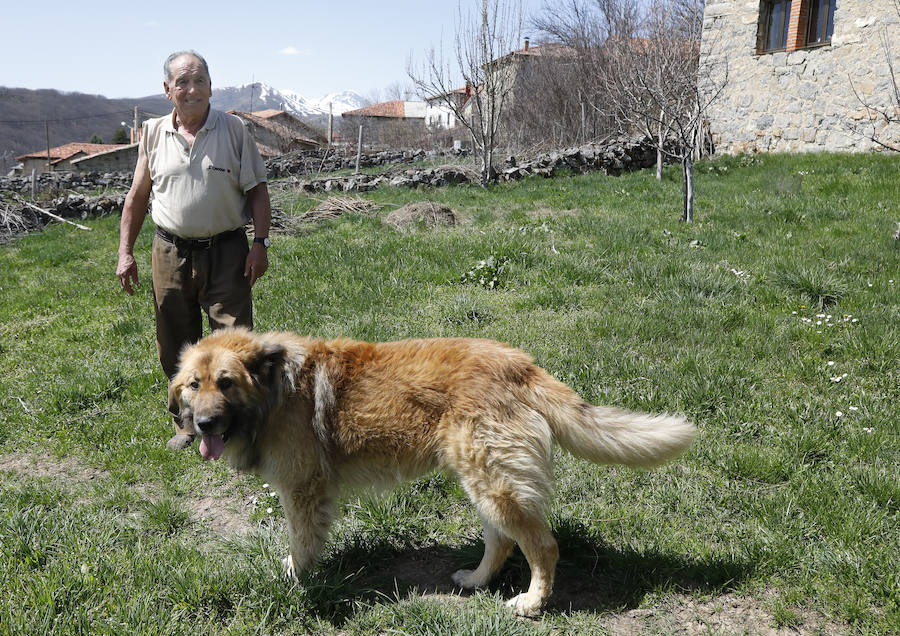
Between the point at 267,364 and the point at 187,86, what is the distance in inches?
78.8

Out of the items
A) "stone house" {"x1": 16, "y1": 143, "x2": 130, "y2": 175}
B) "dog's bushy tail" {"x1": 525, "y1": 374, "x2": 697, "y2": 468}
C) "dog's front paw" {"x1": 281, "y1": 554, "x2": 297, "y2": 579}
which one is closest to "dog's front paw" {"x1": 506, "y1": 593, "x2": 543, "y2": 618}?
"dog's bushy tail" {"x1": 525, "y1": 374, "x2": 697, "y2": 468}

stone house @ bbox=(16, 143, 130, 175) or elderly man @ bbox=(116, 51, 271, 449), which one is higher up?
stone house @ bbox=(16, 143, 130, 175)

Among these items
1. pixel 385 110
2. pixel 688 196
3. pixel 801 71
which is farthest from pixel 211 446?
pixel 385 110

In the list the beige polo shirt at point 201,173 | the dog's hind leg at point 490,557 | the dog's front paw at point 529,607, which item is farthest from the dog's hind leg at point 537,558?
the beige polo shirt at point 201,173

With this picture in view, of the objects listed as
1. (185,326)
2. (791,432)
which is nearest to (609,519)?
(791,432)

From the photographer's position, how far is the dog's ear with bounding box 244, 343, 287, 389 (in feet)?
9.08

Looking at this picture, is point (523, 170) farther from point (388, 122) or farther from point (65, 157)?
point (65, 157)

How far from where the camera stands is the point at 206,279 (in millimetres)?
3963

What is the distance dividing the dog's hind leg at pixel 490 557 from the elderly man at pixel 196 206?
2237mm

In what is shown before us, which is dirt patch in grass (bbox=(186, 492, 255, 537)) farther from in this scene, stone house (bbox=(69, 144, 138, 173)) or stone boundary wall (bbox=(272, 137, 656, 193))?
stone house (bbox=(69, 144, 138, 173))

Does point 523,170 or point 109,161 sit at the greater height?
point 109,161

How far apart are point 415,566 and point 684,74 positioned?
460 inches

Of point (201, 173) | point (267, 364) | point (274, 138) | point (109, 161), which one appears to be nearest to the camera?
point (267, 364)

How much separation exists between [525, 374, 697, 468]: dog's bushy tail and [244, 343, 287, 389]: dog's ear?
1.22 meters
